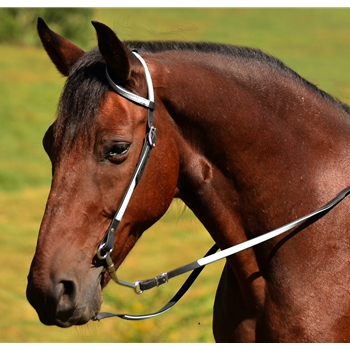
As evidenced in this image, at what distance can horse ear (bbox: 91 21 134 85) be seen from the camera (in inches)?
125

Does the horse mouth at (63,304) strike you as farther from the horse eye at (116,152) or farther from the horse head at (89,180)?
the horse eye at (116,152)

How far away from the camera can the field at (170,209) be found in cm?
908

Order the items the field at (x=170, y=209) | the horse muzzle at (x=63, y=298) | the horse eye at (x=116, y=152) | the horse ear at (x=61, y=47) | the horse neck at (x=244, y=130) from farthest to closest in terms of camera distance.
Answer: the field at (x=170, y=209) → the horse ear at (x=61, y=47) → the horse neck at (x=244, y=130) → the horse eye at (x=116, y=152) → the horse muzzle at (x=63, y=298)

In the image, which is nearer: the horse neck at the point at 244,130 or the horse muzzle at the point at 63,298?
the horse muzzle at the point at 63,298

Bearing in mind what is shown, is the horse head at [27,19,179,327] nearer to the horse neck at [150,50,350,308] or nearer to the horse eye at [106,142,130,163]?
the horse eye at [106,142,130,163]

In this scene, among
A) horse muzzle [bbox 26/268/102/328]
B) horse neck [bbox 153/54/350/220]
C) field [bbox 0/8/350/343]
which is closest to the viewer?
horse muzzle [bbox 26/268/102/328]

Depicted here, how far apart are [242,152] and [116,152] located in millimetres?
740

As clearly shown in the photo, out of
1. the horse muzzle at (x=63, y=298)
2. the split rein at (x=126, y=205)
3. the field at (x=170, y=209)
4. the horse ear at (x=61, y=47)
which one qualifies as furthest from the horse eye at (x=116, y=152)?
the field at (x=170, y=209)

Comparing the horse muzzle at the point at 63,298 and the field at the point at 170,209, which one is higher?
the horse muzzle at the point at 63,298

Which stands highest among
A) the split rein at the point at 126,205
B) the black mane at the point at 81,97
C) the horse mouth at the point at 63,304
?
the black mane at the point at 81,97

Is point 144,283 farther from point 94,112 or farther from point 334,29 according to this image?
point 334,29

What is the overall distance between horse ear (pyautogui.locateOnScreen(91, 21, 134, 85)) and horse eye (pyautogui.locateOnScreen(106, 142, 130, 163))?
0.34m

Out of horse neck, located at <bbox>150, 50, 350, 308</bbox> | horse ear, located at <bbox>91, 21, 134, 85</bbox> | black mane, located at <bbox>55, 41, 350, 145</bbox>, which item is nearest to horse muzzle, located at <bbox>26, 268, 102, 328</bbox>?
black mane, located at <bbox>55, 41, 350, 145</bbox>

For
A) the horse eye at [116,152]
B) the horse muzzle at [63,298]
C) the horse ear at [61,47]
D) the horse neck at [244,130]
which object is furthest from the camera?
the horse ear at [61,47]
